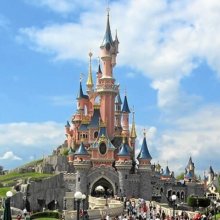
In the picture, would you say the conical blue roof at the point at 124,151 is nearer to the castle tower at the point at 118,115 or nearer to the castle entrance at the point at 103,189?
the castle entrance at the point at 103,189

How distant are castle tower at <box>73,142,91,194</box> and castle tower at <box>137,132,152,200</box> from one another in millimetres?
6755

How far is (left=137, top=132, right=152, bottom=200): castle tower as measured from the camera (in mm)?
76438

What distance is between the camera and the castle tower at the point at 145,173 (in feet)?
251

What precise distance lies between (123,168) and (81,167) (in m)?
5.32

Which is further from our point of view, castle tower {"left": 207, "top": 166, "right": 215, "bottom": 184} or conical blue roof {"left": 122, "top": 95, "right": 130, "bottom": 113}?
castle tower {"left": 207, "top": 166, "right": 215, "bottom": 184}

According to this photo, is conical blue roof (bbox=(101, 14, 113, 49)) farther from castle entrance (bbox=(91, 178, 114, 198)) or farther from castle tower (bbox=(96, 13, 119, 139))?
castle entrance (bbox=(91, 178, 114, 198))

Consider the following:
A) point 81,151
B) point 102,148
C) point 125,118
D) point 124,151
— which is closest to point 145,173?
point 124,151

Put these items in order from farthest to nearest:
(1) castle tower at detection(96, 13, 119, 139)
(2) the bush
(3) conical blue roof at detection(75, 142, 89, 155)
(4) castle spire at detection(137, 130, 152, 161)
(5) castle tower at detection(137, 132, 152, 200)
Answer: (1) castle tower at detection(96, 13, 119, 139) → (4) castle spire at detection(137, 130, 152, 161) → (3) conical blue roof at detection(75, 142, 89, 155) → (5) castle tower at detection(137, 132, 152, 200) → (2) the bush

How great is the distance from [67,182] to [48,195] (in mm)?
3232

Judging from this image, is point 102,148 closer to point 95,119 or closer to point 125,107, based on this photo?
point 95,119

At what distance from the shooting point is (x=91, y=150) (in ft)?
259

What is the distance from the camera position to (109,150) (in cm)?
7850

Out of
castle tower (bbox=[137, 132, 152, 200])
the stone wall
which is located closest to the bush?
the stone wall

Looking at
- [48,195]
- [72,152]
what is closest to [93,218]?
[48,195]
